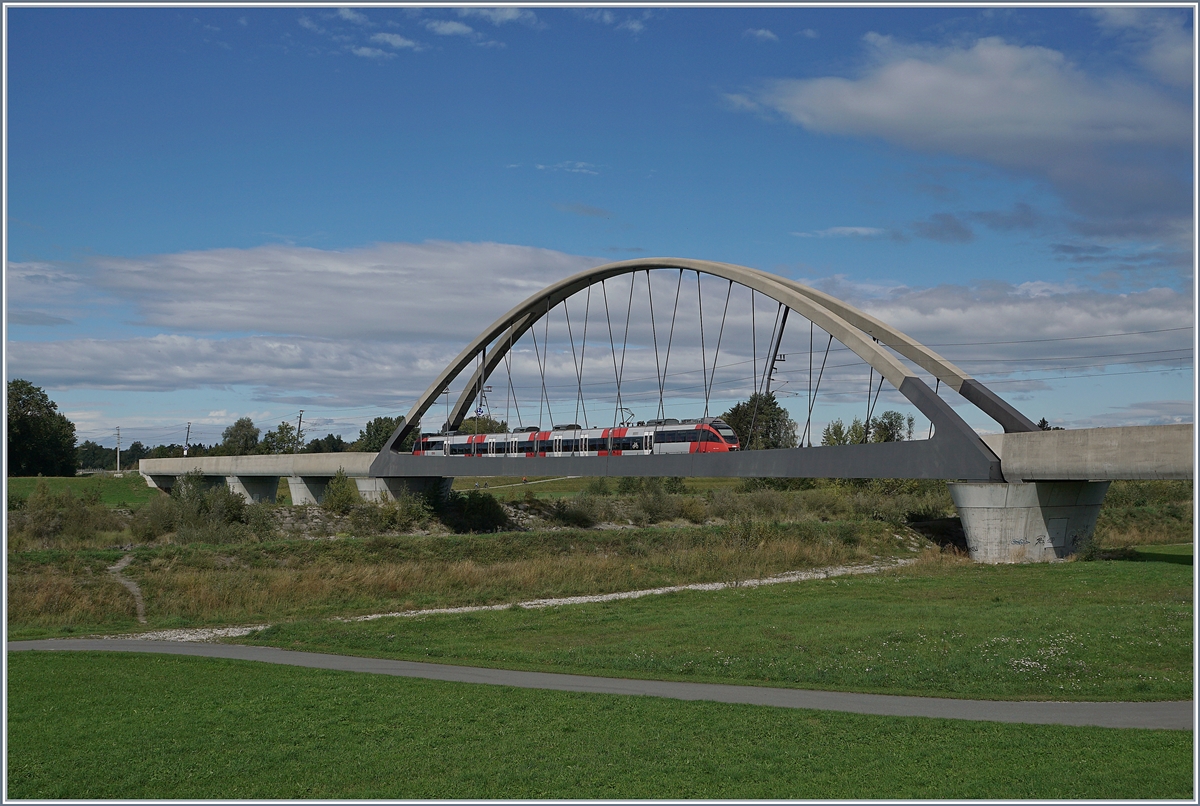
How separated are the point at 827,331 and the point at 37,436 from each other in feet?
327

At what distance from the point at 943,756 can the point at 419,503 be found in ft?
173

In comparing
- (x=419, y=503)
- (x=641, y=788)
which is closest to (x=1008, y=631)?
(x=641, y=788)

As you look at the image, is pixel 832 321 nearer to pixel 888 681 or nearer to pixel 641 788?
pixel 888 681

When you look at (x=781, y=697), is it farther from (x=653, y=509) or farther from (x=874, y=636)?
(x=653, y=509)

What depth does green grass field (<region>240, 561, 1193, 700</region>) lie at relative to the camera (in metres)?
15.4

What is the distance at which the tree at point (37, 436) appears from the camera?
347ft

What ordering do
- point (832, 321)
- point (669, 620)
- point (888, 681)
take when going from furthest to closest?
1. point (832, 321)
2. point (669, 620)
3. point (888, 681)

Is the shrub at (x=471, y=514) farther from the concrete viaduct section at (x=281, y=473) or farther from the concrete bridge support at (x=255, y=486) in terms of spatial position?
the concrete bridge support at (x=255, y=486)

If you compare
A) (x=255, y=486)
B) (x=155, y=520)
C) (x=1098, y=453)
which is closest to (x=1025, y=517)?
(x=1098, y=453)

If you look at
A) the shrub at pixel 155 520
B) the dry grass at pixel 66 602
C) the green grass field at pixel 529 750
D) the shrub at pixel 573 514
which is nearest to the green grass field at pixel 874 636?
the green grass field at pixel 529 750

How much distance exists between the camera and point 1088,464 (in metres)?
30.3

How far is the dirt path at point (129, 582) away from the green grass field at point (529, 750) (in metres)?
15.8

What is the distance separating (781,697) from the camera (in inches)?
564

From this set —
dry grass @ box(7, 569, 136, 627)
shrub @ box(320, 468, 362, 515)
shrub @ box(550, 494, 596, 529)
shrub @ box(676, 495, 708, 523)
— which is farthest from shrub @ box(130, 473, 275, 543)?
shrub @ box(676, 495, 708, 523)
